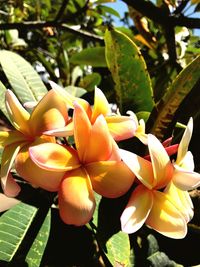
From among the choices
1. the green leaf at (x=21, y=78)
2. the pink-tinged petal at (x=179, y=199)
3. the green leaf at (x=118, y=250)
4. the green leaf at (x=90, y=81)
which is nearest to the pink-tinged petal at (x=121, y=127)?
the pink-tinged petal at (x=179, y=199)

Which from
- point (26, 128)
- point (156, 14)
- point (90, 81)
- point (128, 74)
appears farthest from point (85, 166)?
point (90, 81)

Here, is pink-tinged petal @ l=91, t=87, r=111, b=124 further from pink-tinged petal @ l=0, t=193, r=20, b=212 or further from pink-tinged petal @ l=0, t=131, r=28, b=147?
pink-tinged petal @ l=0, t=193, r=20, b=212

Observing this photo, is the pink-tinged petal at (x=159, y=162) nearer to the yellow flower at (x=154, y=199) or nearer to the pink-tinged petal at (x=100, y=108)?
the yellow flower at (x=154, y=199)

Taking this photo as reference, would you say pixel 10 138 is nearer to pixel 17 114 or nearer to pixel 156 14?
pixel 17 114

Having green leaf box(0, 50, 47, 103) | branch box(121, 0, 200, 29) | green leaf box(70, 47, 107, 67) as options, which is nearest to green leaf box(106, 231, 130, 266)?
green leaf box(0, 50, 47, 103)

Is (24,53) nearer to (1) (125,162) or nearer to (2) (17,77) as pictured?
(2) (17,77)

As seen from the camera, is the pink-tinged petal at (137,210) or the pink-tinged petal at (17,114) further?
the pink-tinged petal at (17,114)
